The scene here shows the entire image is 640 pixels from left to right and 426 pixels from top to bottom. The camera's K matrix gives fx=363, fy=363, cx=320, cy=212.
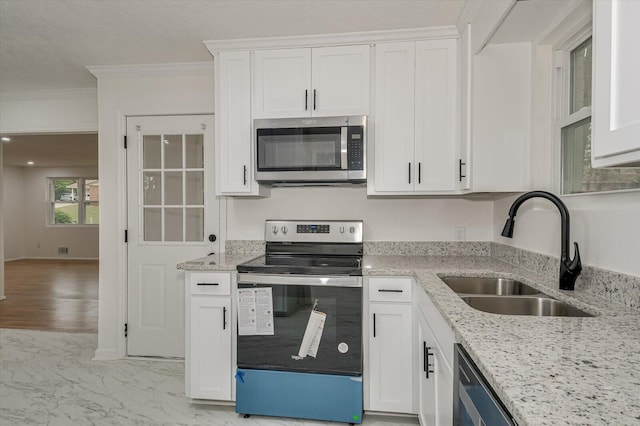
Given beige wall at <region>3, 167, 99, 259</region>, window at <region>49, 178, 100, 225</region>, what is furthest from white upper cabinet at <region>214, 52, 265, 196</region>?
window at <region>49, 178, 100, 225</region>

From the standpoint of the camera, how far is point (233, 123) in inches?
94.9

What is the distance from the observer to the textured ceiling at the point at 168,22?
197 cm

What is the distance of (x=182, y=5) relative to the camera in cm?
197

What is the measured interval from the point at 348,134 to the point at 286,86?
54cm

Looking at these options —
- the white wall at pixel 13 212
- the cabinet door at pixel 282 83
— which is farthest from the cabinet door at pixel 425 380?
the white wall at pixel 13 212

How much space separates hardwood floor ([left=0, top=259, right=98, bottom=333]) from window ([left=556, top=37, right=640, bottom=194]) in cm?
414

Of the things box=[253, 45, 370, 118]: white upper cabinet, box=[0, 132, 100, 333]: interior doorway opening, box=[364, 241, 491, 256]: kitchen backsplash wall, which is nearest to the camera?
box=[253, 45, 370, 118]: white upper cabinet

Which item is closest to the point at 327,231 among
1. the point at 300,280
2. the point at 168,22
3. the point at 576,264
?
the point at 300,280

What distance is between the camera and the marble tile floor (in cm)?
212

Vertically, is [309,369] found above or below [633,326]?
below

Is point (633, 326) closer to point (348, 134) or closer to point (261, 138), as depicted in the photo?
point (348, 134)

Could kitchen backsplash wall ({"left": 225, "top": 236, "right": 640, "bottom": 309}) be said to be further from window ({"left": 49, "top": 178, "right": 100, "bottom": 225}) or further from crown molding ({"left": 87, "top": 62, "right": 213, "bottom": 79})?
window ({"left": 49, "top": 178, "right": 100, "bottom": 225})

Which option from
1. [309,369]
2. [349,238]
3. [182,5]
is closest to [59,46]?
[182,5]

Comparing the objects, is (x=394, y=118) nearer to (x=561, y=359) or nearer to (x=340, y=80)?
(x=340, y=80)
